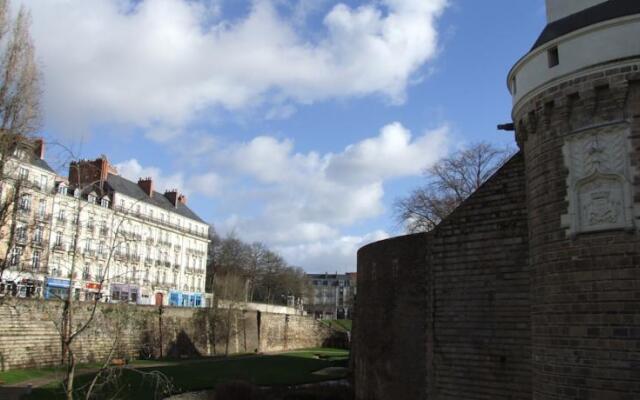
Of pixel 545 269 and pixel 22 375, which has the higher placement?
pixel 545 269

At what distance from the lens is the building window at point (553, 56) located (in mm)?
9289

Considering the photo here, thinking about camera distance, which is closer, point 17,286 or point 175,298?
point 17,286

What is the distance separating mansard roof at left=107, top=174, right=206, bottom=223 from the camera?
46.9 meters

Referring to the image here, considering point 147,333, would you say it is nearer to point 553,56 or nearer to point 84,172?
point 84,172

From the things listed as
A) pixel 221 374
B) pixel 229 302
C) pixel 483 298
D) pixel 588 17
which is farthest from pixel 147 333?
pixel 588 17

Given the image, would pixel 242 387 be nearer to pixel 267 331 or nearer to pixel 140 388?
pixel 140 388

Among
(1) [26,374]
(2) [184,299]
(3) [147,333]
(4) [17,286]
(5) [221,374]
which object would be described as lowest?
(5) [221,374]

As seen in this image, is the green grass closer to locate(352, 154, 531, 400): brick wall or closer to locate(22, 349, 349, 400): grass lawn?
locate(22, 349, 349, 400): grass lawn

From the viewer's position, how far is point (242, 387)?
68.7 ft

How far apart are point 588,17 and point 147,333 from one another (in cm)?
3208

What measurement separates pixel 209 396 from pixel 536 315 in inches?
675

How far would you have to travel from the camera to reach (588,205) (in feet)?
27.9

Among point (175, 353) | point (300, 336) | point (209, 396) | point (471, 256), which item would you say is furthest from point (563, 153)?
point (300, 336)

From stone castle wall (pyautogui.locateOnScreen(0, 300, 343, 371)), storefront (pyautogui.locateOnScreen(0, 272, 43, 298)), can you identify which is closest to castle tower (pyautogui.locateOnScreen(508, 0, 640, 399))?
stone castle wall (pyautogui.locateOnScreen(0, 300, 343, 371))
